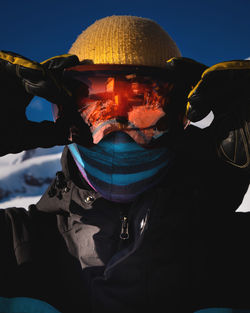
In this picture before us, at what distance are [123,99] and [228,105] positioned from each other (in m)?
0.51

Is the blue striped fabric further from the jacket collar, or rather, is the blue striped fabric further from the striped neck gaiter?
the striped neck gaiter

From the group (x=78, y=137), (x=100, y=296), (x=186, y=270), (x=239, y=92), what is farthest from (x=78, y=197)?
(x=239, y=92)

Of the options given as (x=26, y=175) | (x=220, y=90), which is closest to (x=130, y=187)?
(x=220, y=90)

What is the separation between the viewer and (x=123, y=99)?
1211 mm

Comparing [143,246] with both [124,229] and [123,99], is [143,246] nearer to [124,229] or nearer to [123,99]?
[124,229]

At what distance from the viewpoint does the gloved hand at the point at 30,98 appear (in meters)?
1.06

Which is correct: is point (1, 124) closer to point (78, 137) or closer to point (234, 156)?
point (78, 137)

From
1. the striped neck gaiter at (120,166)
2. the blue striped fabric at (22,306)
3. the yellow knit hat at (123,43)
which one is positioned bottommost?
the blue striped fabric at (22,306)

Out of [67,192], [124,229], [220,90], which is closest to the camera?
[220,90]

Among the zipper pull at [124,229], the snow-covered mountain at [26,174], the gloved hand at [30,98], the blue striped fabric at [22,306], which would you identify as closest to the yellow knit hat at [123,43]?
the gloved hand at [30,98]

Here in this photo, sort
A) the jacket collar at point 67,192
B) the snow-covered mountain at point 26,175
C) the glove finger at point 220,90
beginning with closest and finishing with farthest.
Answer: the glove finger at point 220,90 → the jacket collar at point 67,192 → the snow-covered mountain at point 26,175

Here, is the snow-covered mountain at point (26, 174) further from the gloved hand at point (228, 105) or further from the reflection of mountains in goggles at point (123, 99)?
the gloved hand at point (228, 105)

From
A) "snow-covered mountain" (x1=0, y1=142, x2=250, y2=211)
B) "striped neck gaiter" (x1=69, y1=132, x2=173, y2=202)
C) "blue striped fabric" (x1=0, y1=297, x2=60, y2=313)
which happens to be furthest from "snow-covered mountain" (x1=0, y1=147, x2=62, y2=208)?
"striped neck gaiter" (x1=69, y1=132, x2=173, y2=202)

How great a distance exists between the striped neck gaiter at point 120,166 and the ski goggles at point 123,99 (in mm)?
51
